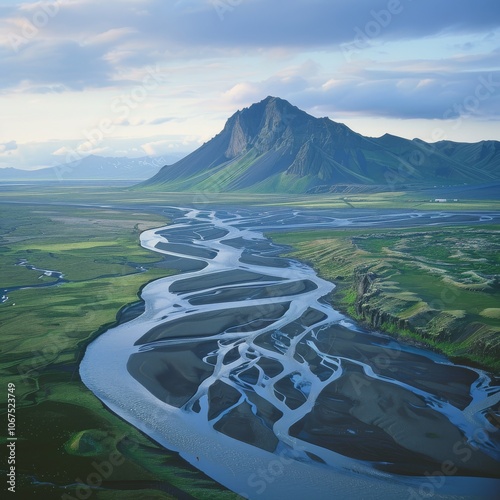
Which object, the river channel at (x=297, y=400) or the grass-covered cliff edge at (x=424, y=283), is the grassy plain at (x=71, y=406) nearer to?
the river channel at (x=297, y=400)

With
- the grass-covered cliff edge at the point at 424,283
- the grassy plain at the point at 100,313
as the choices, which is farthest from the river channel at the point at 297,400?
the grass-covered cliff edge at the point at 424,283

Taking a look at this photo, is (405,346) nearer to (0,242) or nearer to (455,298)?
(455,298)

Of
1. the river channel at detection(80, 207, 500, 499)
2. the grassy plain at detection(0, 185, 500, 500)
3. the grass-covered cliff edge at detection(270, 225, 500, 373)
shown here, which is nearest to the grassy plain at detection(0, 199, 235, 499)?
the grassy plain at detection(0, 185, 500, 500)

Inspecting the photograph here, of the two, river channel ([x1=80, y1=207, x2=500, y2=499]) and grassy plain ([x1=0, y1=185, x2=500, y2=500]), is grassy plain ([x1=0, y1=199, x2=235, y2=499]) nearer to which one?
grassy plain ([x1=0, y1=185, x2=500, y2=500])

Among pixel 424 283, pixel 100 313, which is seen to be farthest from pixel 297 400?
pixel 424 283

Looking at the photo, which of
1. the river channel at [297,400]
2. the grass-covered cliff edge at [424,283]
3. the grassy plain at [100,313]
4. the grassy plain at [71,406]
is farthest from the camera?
the grass-covered cliff edge at [424,283]

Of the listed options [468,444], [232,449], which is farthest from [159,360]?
[468,444]

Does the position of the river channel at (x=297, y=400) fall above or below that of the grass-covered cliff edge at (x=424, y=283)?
below
